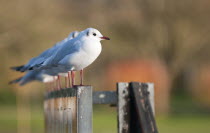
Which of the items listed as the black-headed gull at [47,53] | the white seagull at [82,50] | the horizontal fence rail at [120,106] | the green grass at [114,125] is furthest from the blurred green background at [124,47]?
the horizontal fence rail at [120,106]

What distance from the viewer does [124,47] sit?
29.1m

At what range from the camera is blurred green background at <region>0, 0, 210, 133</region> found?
21.9 metres

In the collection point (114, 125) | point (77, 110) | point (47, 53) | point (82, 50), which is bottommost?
point (114, 125)

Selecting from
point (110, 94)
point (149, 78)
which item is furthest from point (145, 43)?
point (110, 94)

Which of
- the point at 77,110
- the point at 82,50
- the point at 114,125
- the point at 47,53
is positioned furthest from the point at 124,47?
the point at 77,110

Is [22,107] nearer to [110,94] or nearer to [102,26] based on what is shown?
[102,26]

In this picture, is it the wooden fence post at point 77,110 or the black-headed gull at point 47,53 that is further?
the black-headed gull at point 47,53

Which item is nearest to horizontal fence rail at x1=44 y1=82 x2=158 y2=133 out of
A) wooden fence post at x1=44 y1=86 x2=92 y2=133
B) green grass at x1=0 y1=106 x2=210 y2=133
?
wooden fence post at x1=44 y1=86 x2=92 y2=133

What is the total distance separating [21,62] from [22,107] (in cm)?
361

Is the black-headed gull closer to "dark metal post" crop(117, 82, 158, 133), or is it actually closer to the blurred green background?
"dark metal post" crop(117, 82, 158, 133)

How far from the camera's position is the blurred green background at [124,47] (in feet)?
72.0

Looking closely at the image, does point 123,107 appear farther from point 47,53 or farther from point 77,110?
point 47,53

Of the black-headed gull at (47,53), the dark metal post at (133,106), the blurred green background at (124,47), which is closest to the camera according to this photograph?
the dark metal post at (133,106)

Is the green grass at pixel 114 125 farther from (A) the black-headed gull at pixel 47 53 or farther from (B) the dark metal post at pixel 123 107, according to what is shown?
(B) the dark metal post at pixel 123 107
